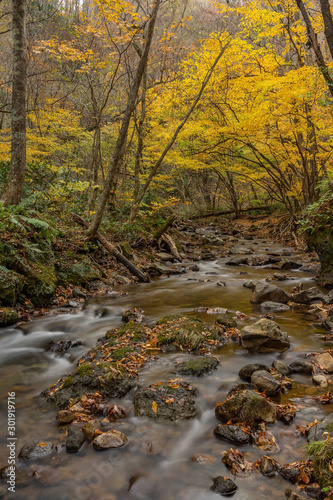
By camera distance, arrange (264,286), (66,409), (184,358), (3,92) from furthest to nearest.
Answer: (3,92) → (264,286) → (184,358) → (66,409)

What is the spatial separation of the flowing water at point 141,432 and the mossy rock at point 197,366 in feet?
0.32

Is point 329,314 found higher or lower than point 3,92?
lower

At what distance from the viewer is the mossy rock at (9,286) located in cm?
577

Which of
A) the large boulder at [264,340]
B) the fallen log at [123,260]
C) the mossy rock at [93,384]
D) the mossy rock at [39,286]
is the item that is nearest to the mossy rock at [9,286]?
the mossy rock at [39,286]

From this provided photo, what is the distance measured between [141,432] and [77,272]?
565 cm

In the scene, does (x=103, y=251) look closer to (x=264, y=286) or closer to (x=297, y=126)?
(x=264, y=286)

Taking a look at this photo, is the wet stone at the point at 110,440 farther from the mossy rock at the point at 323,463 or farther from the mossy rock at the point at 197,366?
the mossy rock at the point at 323,463

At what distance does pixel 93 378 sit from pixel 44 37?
17.1 m

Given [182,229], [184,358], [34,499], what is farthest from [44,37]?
[34,499]

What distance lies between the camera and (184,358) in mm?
4332

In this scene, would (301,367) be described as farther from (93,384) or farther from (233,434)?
(93,384)

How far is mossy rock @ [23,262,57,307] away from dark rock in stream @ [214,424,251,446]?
491 centimetres

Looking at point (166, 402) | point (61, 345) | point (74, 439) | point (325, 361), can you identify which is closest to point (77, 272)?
point (61, 345)

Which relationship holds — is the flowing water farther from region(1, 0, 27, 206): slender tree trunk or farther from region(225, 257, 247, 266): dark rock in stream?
region(225, 257, 247, 266): dark rock in stream
